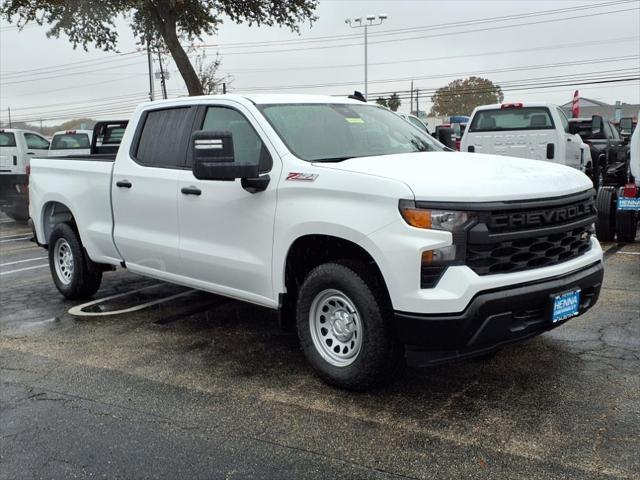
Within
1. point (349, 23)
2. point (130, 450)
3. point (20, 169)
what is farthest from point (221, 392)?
point (349, 23)

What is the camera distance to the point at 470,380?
14.1 feet

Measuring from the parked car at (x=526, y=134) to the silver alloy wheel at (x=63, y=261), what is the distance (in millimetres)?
7945

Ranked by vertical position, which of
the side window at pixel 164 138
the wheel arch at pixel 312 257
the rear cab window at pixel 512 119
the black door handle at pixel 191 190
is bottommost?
the wheel arch at pixel 312 257

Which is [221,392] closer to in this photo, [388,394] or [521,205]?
[388,394]

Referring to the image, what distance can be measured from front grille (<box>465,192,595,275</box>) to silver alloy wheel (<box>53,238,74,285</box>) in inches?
188

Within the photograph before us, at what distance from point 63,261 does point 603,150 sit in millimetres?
13176

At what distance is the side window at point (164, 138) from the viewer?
5258 mm

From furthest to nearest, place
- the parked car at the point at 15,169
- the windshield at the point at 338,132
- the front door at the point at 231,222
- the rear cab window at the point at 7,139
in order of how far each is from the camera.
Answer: the rear cab window at the point at 7,139
the parked car at the point at 15,169
the windshield at the point at 338,132
the front door at the point at 231,222

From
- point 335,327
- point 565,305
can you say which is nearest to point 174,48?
point 335,327

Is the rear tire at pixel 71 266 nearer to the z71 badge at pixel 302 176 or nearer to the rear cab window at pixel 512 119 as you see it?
the z71 badge at pixel 302 176

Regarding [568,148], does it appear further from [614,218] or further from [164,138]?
[164,138]

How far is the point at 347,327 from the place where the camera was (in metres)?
4.08

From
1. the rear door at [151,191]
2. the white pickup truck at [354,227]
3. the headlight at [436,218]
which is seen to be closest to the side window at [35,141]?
the rear door at [151,191]

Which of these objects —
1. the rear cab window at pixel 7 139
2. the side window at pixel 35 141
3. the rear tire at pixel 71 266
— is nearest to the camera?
the rear tire at pixel 71 266
